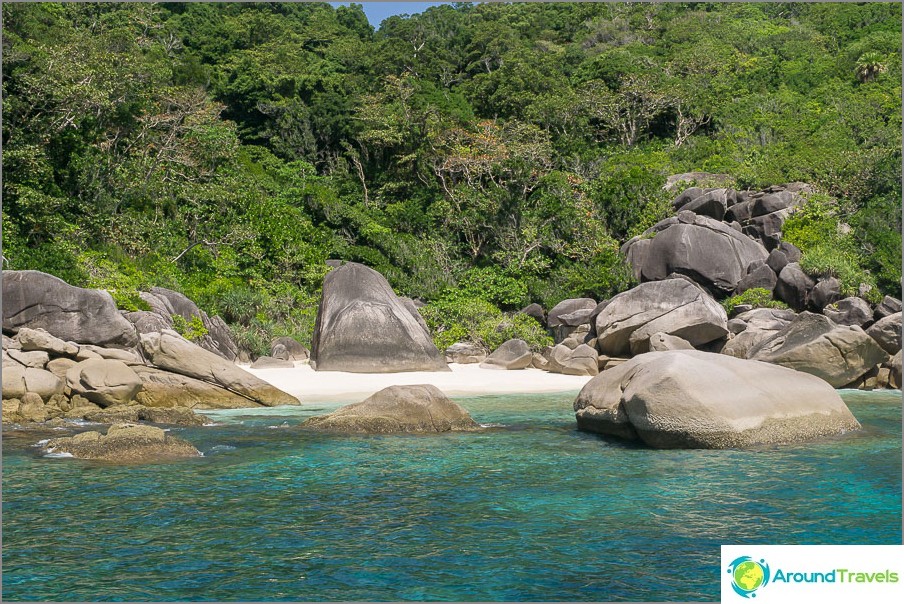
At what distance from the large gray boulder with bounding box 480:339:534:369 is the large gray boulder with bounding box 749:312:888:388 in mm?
5857

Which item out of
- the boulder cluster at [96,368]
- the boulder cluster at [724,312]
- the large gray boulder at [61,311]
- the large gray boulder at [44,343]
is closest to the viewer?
the boulder cluster at [96,368]

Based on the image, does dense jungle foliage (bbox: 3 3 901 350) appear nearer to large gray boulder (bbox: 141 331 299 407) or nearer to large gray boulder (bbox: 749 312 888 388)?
large gray boulder (bbox: 141 331 299 407)

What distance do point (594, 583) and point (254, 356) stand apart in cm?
1729

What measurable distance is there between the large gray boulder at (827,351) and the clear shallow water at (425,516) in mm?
4744

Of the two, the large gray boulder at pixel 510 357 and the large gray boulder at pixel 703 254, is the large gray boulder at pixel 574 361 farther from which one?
the large gray boulder at pixel 703 254

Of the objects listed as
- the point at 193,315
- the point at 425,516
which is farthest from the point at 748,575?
the point at 193,315

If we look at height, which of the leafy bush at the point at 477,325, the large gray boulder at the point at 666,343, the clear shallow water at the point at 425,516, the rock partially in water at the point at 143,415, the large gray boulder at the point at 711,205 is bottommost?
the clear shallow water at the point at 425,516

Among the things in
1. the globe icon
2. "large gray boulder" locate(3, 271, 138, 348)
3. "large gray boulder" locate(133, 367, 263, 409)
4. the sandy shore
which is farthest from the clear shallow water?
the sandy shore

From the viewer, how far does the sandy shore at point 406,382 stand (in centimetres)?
1647

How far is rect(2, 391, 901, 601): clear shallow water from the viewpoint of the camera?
5.93 meters

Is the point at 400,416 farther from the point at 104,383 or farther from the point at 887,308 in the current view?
the point at 887,308

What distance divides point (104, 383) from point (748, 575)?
11486 mm

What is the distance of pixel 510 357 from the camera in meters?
21.2

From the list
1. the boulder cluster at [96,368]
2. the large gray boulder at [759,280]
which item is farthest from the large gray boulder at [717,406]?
the large gray boulder at [759,280]
